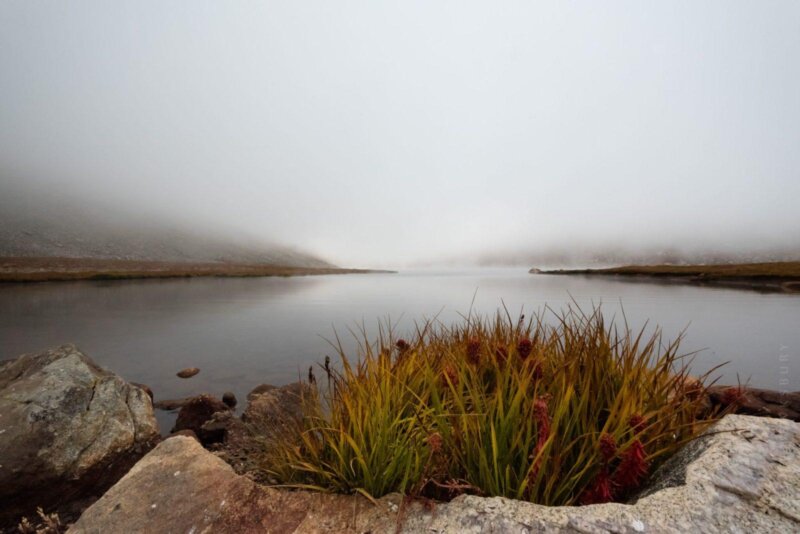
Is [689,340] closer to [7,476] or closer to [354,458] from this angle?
[354,458]

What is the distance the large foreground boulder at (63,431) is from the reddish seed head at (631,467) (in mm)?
6290

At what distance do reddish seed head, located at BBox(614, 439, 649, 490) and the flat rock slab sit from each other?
5.2 inches

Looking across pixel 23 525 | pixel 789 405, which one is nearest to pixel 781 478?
pixel 789 405

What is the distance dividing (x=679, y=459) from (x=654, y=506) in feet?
2.56

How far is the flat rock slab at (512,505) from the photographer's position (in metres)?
1.81

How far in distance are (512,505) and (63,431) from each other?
5996 millimetres

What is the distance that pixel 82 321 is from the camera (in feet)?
85.9

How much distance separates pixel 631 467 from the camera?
1.98 m

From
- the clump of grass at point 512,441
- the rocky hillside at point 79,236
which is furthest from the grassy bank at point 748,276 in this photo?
the rocky hillside at point 79,236

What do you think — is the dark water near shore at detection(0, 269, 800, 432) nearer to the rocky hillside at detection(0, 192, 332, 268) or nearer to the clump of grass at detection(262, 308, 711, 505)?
the clump of grass at detection(262, 308, 711, 505)

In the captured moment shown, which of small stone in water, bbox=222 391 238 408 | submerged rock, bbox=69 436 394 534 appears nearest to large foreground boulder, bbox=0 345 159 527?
submerged rock, bbox=69 436 394 534

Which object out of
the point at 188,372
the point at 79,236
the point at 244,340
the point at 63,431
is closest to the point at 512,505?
the point at 63,431

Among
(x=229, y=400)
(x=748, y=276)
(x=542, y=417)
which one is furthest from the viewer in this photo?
(x=748, y=276)

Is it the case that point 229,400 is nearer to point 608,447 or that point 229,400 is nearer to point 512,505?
point 512,505
